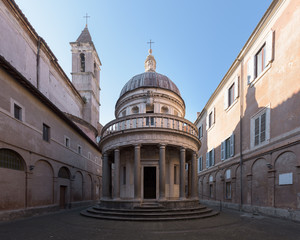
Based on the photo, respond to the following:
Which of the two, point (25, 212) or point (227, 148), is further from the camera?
point (227, 148)

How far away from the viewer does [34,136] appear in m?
13.9

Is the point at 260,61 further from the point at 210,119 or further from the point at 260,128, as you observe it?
the point at 210,119

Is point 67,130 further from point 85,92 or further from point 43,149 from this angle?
point 85,92

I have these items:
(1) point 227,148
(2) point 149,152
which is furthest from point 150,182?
(1) point 227,148

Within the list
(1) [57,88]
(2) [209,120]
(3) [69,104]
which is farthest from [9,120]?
(2) [209,120]

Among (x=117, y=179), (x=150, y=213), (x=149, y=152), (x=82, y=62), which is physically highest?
(x=82, y=62)

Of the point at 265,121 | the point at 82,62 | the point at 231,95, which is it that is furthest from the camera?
the point at 82,62

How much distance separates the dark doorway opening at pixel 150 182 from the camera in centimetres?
1599

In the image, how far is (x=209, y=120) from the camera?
27531mm

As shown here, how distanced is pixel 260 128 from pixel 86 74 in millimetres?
32789

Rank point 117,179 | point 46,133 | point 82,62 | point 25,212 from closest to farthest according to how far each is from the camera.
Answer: point 25,212, point 117,179, point 46,133, point 82,62

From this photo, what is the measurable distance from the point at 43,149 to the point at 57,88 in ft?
40.6

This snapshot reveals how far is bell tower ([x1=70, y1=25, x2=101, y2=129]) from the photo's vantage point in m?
38.4

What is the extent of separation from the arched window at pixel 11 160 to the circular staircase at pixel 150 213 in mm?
5005
